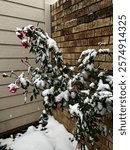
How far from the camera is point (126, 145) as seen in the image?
115 centimetres

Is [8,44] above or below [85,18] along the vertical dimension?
below

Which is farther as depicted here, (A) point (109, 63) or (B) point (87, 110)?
(A) point (109, 63)

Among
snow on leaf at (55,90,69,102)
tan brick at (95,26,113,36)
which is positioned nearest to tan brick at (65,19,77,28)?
tan brick at (95,26,113,36)

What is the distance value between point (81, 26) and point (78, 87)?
2.86 ft

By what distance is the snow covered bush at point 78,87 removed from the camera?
5.86 feet

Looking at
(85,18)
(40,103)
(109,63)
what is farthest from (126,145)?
(40,103)

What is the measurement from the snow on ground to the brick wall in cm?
88

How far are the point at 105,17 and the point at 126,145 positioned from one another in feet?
4.21

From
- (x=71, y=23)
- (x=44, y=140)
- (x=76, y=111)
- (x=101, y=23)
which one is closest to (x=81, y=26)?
(x=71, y=23)

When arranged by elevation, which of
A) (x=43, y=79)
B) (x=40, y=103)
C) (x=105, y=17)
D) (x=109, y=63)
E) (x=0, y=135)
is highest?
(x=105, y=17)

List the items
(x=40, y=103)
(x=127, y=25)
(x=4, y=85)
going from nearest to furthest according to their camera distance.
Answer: (x=127, y=25) → (x=4, y=85) → (x=40, y=103)

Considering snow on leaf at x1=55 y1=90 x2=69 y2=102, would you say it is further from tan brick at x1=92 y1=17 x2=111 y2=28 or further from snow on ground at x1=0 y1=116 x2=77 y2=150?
snow on ground at x1=0 y1=116 x2=77 y2=150

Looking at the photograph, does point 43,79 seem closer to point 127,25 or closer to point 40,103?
point 127,25

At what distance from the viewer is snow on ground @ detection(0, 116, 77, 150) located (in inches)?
105
